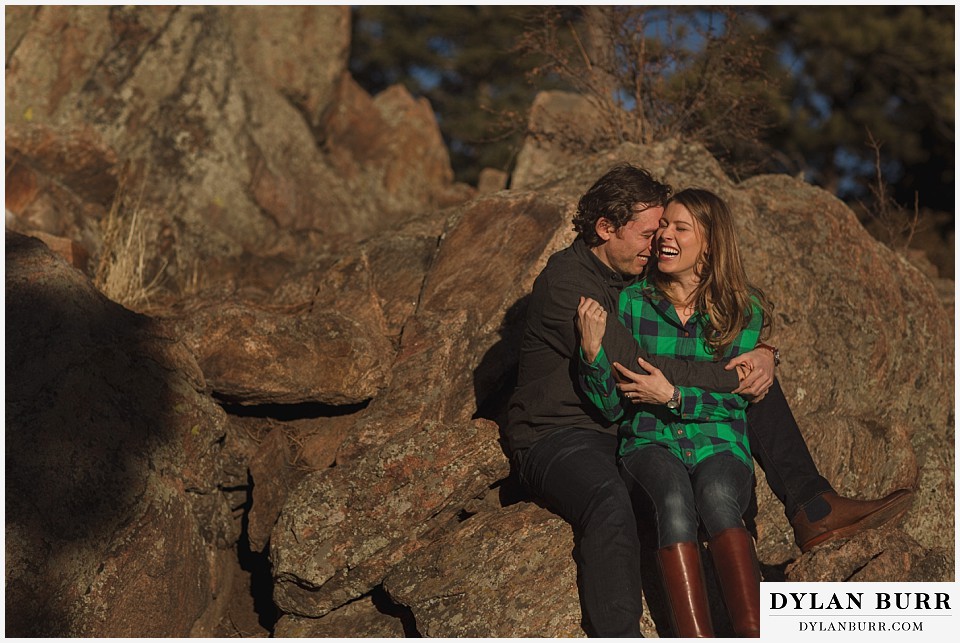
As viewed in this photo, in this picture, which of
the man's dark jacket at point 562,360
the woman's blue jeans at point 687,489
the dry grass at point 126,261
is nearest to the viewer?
the woman's blue jeans at point 687,489

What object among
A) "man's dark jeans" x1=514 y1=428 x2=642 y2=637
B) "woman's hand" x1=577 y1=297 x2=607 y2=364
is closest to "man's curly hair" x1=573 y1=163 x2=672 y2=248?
"woman's hand" x1=577 y1=297 x2=607 y2=364

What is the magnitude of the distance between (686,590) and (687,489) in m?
0.45

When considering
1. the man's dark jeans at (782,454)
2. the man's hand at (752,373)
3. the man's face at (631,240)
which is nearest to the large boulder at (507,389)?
the man's dark jeans at (782,454)

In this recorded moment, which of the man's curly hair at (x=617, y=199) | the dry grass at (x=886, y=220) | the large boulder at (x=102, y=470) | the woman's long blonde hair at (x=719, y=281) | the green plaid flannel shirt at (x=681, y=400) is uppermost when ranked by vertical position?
the dry grass at (x=886, y=220)

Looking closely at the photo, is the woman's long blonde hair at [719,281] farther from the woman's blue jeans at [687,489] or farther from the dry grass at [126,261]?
the dry grass at [126,261]

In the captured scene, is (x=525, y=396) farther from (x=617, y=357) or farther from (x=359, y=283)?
(x=359, y=283)

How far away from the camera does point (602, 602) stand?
14.1 ft

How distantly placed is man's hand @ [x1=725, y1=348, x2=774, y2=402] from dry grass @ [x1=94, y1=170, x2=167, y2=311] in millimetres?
4475

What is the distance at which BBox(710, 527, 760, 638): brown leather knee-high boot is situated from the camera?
14.1 ft

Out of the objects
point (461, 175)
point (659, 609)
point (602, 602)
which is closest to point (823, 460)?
point (659, 609)

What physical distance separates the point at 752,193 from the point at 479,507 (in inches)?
118

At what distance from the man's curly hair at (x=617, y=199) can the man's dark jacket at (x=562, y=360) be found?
0.32 ft

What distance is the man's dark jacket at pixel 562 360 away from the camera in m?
4.81

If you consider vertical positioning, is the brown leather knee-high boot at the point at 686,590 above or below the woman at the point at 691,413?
below
